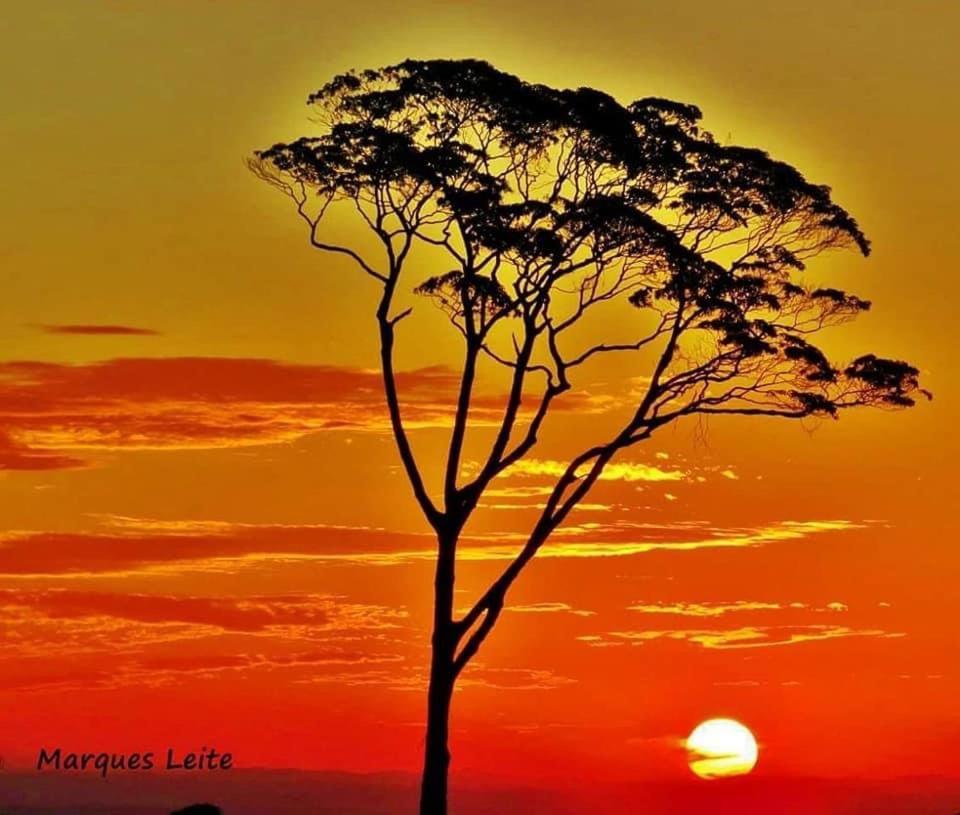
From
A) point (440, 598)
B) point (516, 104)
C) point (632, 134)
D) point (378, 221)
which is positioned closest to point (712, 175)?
point (632, 134)

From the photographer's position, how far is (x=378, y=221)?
131 feet

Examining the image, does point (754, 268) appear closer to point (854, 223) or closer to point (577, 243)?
point (854, 223)

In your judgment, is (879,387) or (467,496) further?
(879,387)

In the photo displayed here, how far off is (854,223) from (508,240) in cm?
915

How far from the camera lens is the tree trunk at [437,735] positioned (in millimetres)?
37469

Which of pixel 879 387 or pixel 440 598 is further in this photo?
pixel 879 387

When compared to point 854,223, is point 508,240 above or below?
below

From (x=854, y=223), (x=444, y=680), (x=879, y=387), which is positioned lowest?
(x=444, y=680)

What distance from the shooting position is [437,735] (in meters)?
37.7

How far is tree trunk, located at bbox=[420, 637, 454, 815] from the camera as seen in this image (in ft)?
123

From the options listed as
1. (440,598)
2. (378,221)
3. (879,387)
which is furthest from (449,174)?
(879,387)

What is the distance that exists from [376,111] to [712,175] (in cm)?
794

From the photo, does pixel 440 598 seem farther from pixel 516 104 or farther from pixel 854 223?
pixel 854 223

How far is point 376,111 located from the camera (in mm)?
39688
